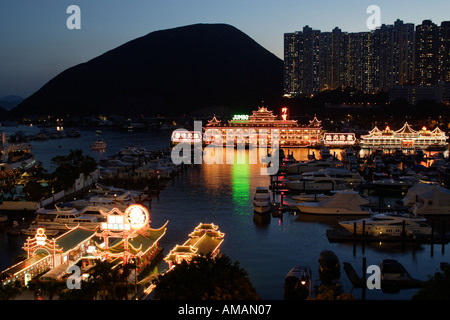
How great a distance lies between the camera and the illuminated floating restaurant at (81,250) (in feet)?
28.4

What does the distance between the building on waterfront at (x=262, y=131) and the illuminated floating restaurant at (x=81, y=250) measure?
107ft

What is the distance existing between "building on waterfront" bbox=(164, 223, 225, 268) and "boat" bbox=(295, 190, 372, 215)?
17.6 feet

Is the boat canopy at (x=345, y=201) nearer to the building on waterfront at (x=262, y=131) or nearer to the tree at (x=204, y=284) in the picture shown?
the tree at (x=204, y=284)

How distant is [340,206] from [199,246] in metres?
6.72

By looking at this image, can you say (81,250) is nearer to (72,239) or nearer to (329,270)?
(72,239)

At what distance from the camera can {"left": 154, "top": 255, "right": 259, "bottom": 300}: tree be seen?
256 inches

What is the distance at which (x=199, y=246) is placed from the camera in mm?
10289

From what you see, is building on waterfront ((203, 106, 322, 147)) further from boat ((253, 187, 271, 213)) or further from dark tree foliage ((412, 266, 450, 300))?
dark tree foliage ((412, 266, 450, 300))

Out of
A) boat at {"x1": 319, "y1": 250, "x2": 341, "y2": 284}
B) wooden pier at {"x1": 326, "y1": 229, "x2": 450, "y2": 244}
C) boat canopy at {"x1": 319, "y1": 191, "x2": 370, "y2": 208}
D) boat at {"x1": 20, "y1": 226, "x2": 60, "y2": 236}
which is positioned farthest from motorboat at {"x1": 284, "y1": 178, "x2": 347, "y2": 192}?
boat at {"x1": 319, "y1": 250, "x2": 341, "y2": 284}

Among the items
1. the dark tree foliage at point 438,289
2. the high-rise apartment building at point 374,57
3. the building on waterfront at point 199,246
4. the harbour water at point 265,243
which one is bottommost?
the harbour water at point 265,243

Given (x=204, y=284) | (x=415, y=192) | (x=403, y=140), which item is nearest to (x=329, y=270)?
(x=204, y=284)

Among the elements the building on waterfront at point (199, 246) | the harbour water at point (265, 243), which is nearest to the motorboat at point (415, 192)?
the harbour water at point (265, 243)

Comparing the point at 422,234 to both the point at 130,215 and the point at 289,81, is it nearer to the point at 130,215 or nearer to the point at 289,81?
the point at 130,215

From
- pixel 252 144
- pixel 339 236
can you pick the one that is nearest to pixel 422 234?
pixel 339 236
